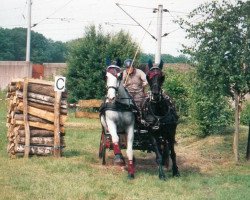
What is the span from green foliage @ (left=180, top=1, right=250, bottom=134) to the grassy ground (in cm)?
213

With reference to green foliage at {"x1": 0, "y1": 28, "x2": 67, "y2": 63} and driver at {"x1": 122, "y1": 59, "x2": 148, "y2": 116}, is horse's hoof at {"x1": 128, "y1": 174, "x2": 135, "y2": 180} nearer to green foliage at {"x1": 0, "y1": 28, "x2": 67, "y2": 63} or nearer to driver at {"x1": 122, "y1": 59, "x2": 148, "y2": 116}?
driver at {"x1": 122, "y1": 59, "x2": 148, "y2": 116}

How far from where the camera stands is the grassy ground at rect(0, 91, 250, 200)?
28.2 feet

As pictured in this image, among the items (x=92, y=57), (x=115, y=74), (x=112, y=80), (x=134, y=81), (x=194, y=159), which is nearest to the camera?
(x=112, y=80)

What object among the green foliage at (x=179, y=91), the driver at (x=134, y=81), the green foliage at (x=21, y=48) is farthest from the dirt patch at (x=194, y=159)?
the green foliage at (x=21, y=48)

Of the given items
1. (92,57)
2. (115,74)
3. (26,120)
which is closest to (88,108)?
(92,57)

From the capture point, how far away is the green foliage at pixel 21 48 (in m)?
98.5

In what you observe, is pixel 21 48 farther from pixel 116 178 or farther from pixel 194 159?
pixel 116 178

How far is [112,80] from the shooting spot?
408 inches

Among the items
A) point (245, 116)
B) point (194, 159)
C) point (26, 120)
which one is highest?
point (26, 120)

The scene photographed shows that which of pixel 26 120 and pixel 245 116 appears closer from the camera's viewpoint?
pixel 26 120

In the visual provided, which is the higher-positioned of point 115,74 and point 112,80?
point 115,74

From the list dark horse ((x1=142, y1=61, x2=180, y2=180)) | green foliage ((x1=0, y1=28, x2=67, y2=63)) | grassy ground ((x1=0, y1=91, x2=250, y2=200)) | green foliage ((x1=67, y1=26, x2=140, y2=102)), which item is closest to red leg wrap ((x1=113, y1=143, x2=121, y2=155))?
grassy ground ((x1=0, y1=91, x2=250, y2=200))

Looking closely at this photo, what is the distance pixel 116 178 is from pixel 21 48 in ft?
314

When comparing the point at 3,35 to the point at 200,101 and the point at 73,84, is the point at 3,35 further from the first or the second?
the point at 200,101
